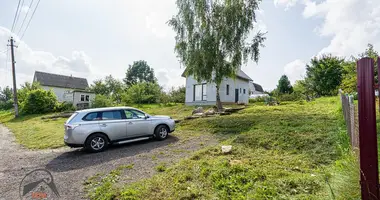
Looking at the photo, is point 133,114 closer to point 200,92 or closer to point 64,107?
point 200,92

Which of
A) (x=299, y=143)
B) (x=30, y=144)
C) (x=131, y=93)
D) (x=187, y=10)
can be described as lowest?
(x=30, y=144)

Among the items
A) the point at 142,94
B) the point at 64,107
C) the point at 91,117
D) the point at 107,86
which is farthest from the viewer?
the point at 107,86

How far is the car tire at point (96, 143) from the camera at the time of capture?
7275mm

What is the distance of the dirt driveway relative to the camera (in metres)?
4.59

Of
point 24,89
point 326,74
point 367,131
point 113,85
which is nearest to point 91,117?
point 367,131

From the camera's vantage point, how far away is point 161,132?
29.1 ft

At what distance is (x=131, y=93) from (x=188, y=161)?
26.6 metres

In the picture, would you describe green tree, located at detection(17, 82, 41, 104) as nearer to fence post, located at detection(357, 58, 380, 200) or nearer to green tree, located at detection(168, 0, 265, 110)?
green tree, located at detection(168, 0, 265, 110)

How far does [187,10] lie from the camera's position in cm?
1460

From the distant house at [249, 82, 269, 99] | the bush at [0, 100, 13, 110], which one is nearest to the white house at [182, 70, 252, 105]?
the distant house at [249, 82, 269, 99]

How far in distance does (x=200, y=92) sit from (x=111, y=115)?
15.9 metres

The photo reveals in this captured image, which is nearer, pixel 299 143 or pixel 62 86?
pixel 299 143

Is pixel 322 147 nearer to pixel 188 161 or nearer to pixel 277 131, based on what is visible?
pixel 277 131

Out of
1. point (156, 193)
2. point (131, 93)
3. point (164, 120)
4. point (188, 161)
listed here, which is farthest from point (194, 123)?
point (131, 93)
